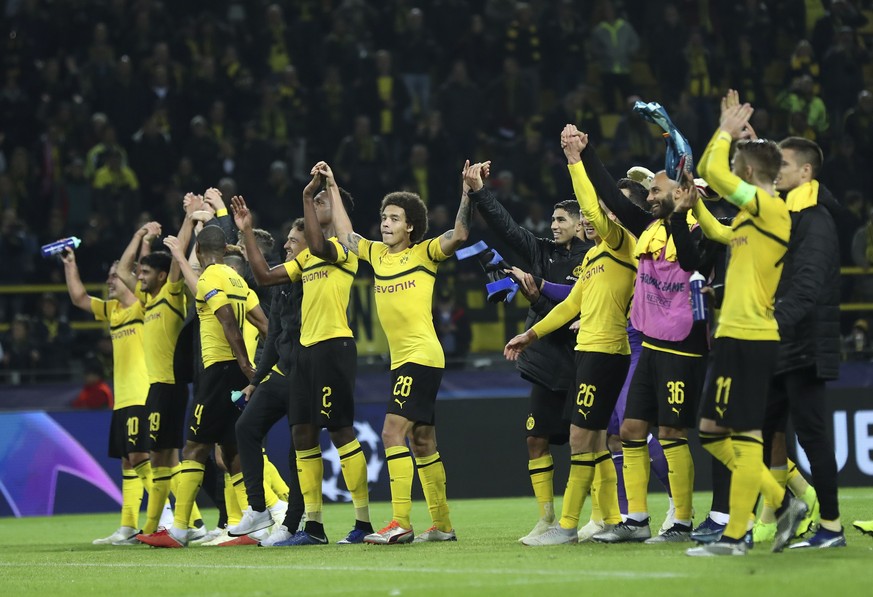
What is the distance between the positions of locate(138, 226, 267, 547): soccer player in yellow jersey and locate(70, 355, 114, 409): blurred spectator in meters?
5.66

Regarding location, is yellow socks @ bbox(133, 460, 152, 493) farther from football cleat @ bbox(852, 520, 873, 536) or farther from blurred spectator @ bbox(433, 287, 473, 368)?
blurred spectator @ bbox(433, 287, 473, 368)

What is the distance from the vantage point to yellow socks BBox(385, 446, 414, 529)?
373 inches

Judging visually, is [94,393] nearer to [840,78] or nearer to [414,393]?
[414,393]

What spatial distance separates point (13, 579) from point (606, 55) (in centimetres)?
1576

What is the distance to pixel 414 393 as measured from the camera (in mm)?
9438

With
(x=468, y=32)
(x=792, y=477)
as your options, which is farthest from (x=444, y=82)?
(x=792, y=477)

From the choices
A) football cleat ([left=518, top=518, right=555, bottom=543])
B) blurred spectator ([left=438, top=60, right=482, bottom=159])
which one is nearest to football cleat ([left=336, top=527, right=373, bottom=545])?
football cleat ([left=518, top=518, right=555, bottom=543])

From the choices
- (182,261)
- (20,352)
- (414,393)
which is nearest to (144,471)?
(182,261)

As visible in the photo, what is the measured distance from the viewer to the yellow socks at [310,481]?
32.8 ft

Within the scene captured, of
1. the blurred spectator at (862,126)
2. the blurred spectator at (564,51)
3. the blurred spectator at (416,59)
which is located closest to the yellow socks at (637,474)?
the blurred spectator at (862,126)

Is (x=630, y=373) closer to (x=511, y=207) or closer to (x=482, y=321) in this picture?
(x=482, y=321)

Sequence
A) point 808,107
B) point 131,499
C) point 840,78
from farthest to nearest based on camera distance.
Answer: point 840,78 < point 808,107 < point 131,499

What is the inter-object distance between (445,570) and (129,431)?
495 centimetres

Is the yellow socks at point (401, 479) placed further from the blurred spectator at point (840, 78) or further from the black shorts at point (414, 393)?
the blurred spectator at point (840, 78)
